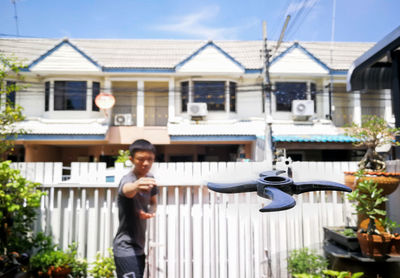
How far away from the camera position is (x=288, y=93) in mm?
9516

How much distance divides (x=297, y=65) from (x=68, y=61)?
806cm

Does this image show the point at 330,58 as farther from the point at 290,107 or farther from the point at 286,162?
the point at 286,162

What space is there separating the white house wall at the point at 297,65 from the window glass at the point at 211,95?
6.36 feet

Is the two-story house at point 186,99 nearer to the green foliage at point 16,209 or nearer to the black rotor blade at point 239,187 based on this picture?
the green foliage at point 16,209

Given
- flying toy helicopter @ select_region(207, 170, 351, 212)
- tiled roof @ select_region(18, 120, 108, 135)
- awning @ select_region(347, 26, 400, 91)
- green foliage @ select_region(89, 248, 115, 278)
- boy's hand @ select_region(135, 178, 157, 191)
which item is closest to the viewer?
flying toy helicopter @ select_region(207, 170, 351, 212)

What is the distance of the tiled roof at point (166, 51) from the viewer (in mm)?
9727

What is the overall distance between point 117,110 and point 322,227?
8.68m

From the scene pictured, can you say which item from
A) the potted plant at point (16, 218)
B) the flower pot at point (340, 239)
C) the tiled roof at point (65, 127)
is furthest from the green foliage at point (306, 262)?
the tiled roof at point (65, 127)

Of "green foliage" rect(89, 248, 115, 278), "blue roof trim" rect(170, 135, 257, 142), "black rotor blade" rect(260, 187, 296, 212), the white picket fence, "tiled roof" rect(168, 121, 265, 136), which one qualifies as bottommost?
"green foliage" rect(89, 248, 115, 278)

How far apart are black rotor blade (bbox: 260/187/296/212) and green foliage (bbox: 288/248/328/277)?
261 cm

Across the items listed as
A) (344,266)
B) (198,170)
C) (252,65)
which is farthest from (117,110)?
(344,266)

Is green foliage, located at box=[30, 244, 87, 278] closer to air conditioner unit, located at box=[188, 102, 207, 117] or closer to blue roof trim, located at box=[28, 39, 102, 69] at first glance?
air conditioner unit, located at box=[188, 102, 207, 117]

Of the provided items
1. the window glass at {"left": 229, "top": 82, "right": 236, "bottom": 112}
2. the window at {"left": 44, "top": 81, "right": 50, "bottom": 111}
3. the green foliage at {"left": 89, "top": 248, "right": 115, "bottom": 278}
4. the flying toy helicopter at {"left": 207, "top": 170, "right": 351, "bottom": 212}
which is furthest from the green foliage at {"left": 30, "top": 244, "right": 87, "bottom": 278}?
the window at {"left": 44, "top": 81, "right": 50, "bottom": 111}

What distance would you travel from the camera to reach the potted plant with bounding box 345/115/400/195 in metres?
2.29
